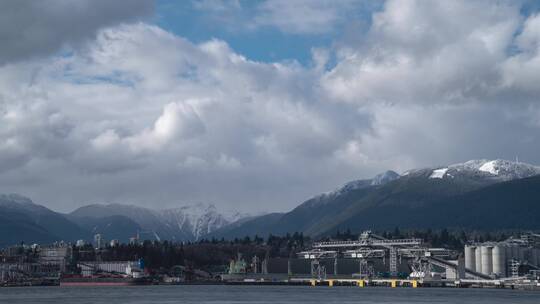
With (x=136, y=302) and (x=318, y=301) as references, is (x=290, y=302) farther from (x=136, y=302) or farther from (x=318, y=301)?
(x=136, y=302)

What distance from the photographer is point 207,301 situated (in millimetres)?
132750

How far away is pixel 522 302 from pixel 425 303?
16415 mm

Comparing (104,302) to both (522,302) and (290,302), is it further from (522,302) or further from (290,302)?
(522,302)

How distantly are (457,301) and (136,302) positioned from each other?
50.4 metres

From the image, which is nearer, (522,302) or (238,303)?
(238,303)

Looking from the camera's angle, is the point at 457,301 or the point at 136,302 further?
the point at 457,301

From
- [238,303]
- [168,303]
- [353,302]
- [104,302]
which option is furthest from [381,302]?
[104,302]

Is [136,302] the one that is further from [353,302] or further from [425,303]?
[425,303]

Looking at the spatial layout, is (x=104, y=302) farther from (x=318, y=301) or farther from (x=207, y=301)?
(x=318, y=301)

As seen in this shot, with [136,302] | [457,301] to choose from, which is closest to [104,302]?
[136,302]

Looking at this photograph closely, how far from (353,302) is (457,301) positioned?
61.4ft

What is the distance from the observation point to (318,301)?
5320 inches

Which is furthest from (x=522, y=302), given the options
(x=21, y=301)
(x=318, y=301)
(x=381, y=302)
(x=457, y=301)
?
(x=21, y=301)

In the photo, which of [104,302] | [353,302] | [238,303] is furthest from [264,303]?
[104,302]
